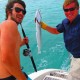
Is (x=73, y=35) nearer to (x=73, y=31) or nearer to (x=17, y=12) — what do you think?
(x=73, y=31)

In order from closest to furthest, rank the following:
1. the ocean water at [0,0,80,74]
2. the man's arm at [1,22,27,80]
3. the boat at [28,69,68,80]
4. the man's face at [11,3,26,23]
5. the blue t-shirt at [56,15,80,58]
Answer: the man's arm at [1,22,27,80]
the man's face at [11,3,26,23]
the blue t-shirt at [56,15,80,58]
the boat at [28,69,68,80]
the ocean water at [0,0,80,74]

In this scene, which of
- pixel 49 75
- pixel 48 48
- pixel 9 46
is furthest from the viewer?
pixel 48 48

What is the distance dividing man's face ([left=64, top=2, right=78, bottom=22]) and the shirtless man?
88 cm

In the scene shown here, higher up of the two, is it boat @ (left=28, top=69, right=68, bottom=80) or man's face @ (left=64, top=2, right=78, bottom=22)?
man's face @ (left=64, top=2, right=78, bottom=22)

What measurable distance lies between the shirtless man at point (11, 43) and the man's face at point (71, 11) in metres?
0.88

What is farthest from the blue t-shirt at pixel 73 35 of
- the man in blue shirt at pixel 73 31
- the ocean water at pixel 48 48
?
the ocean water at pixel 48 48

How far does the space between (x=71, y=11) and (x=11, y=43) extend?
1.38 m

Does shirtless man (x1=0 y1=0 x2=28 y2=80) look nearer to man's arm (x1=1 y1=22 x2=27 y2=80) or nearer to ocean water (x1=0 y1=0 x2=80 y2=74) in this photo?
man's arm (x1=1 y1=22 x2=27 y2=80)

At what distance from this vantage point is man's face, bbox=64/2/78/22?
3639 mm

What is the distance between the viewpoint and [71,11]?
143 inches

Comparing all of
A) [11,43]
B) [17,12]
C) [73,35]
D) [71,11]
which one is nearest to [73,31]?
[73,35]

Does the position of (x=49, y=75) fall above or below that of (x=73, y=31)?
below

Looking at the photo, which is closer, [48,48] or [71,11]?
[71,11]

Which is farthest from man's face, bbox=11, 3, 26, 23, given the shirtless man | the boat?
the boat
